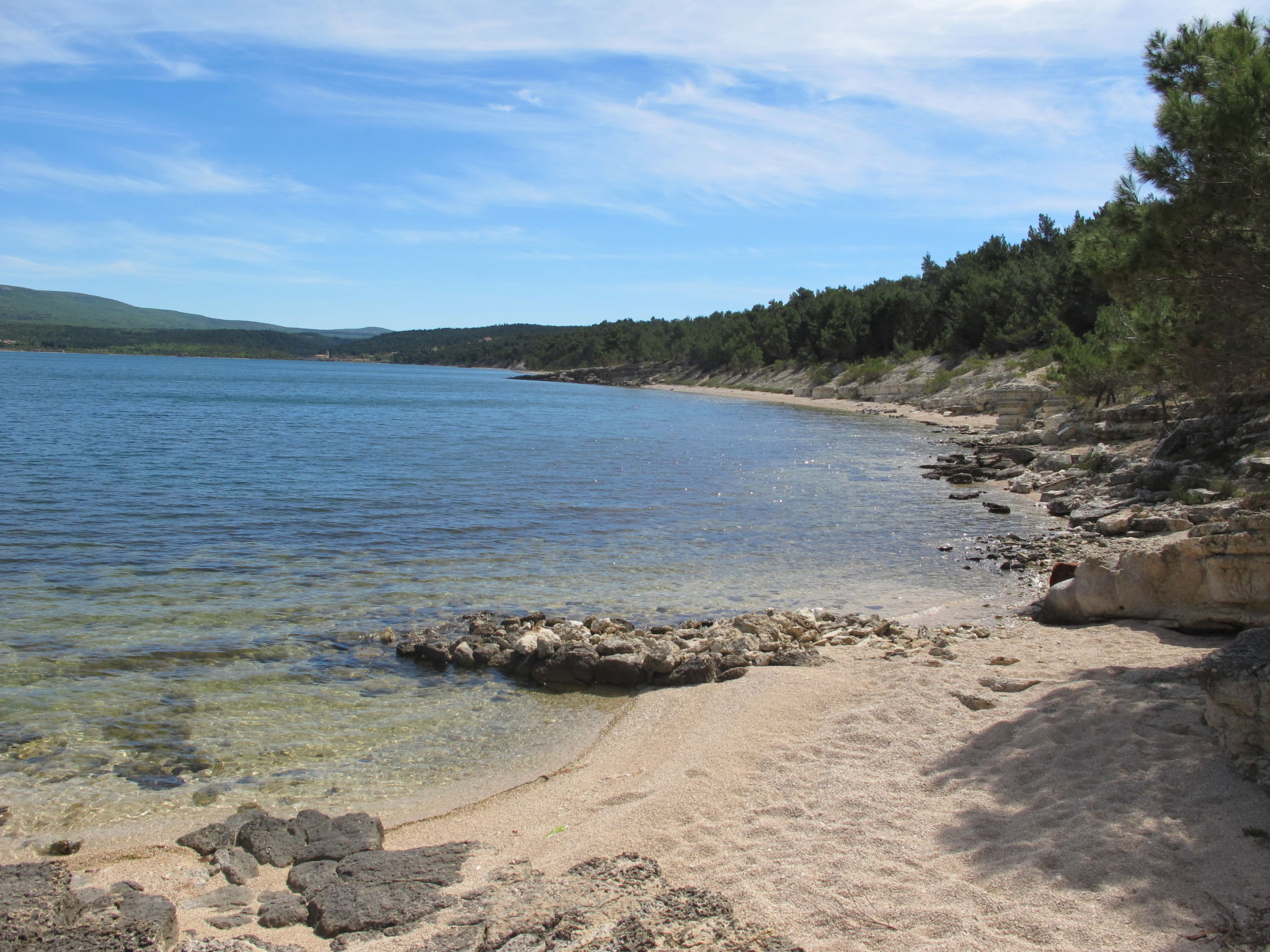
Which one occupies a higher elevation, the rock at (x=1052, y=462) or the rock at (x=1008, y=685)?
the rock at (x=1052, y=462)

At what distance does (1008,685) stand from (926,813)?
297 cm

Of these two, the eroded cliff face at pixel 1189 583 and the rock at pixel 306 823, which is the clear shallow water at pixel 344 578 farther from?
the eroded cliff face at pixel 1189 583

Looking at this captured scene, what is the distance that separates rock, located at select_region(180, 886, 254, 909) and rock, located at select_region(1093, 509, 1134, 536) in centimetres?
1693

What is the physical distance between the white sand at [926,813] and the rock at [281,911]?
0.48 feet

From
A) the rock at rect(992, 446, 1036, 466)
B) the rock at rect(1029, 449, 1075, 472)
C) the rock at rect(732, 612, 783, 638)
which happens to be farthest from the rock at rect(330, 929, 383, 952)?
the rock at rect(992, 446, 1036, 466)

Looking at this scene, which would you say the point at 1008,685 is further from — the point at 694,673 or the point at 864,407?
the point at 864,407

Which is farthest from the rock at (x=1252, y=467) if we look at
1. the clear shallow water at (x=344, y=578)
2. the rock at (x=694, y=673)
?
the rock at (x=694, y=673)

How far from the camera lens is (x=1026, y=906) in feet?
16.3

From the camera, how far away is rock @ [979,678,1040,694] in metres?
8.68

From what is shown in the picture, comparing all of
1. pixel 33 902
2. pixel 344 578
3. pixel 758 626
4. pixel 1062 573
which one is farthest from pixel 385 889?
pixel 1062 573

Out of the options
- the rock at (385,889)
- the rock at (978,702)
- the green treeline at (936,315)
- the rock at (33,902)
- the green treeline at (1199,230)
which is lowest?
the rock at (385,889)

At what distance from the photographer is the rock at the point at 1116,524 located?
17547 mm

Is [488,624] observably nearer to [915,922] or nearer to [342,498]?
[915,922]

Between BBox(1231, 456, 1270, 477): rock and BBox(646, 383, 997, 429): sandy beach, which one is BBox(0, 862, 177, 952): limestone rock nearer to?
BBox(1231, 456, 1270, 477): rock
